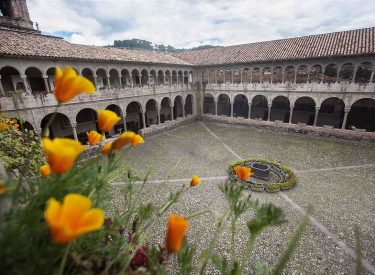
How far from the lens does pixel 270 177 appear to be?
12812mm

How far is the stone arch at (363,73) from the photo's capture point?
18188 millimetres

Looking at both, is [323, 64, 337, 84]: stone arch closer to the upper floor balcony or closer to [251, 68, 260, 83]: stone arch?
[251, 68, 260, 83]: stone arch

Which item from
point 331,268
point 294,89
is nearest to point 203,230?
point 331,268

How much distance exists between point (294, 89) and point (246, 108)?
841 cm

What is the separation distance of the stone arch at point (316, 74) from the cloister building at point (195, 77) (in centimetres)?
9

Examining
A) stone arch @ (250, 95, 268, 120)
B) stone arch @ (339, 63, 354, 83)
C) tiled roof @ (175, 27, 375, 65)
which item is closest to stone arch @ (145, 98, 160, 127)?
tiled roof @ (175, 27, 375, 65)

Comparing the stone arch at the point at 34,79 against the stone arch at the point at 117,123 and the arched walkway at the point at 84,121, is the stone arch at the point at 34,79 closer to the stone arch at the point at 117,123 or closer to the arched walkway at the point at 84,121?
the arched walkway at the point at 84,121

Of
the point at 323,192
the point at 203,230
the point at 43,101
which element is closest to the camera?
the point at 203,230

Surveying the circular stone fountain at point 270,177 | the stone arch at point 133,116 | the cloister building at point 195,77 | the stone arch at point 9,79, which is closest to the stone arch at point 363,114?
the cloister building at point 195,77

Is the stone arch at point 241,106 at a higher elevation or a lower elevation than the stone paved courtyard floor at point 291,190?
higher

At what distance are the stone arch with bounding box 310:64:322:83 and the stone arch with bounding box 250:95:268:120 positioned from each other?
21.5 feet

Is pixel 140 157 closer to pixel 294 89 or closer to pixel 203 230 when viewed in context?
pixel 203 230

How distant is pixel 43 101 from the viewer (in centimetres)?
1496

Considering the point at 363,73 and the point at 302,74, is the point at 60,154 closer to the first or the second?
the point at 302,74
